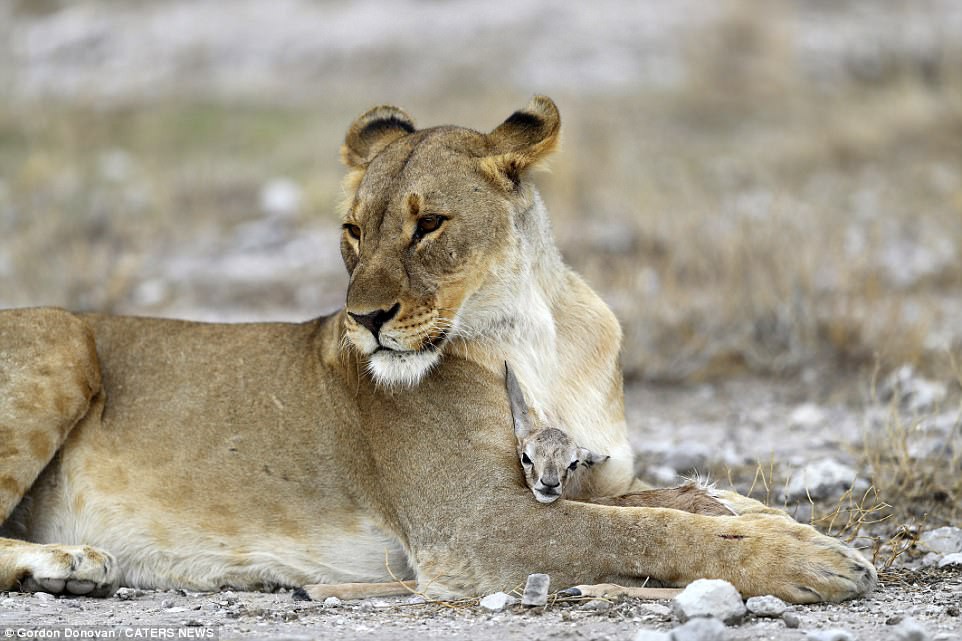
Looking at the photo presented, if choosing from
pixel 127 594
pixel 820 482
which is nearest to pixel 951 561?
pixel 820 482

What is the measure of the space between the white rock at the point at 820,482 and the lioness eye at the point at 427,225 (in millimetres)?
1945

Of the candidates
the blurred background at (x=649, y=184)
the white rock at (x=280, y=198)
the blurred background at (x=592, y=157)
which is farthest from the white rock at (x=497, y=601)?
the white rock at (x=280, y=198)

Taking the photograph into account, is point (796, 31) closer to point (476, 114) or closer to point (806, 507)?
point (476, 114)

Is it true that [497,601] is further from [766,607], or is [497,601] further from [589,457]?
[766,607]

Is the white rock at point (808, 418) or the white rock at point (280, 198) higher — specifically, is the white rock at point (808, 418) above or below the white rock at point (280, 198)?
below

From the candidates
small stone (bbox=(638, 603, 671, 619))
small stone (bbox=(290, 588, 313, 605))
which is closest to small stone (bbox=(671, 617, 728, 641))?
small stone (bbox=(638, 603, 671, 619))

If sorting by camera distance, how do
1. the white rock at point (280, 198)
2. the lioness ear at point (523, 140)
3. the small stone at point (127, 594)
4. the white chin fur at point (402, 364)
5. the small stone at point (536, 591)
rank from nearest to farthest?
the small stone at point (536, 591), the white chin fur at point (402, 364), the small stone at point (127, 594), the lioness ear at point (523, 140), the white rock at point (280, 198)

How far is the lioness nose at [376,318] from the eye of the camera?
4.44 metres

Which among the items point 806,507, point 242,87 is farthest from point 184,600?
point 242,87

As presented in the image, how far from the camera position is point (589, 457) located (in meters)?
4.71

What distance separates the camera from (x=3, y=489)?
4.98 metres

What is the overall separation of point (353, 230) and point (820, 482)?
2333 millimetres

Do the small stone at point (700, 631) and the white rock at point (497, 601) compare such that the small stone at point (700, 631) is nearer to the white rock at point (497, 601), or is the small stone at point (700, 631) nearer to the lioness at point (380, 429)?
the lioness at point (380, 429)

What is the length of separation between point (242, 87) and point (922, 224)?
12451 millimetres
